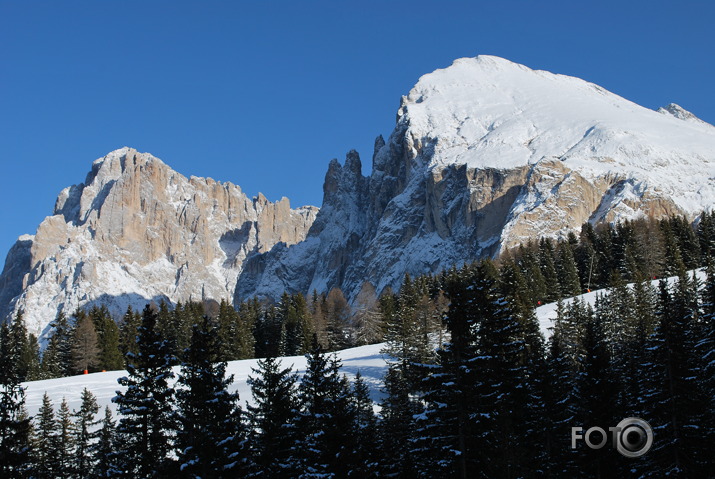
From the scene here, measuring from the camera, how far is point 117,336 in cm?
8175

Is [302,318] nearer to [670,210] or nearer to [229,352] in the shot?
[229,352]

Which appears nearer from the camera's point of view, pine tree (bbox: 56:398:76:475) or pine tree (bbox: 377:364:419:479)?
pine tree (bbox: 377:364:419:479)

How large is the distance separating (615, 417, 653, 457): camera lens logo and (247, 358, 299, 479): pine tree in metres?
16.7

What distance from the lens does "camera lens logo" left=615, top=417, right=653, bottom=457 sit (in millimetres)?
33625

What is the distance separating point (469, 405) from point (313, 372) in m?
9.50

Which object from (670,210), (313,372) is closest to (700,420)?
(313,372)

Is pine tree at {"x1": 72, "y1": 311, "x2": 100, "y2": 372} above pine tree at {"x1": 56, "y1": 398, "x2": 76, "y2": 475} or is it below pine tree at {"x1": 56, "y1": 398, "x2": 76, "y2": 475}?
above

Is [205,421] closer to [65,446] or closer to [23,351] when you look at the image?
[65,446]

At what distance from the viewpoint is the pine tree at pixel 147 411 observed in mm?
27938

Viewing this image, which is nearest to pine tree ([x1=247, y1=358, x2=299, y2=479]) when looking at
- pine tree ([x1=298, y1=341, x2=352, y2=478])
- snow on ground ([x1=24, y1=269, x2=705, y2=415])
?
pine tree ([x1=298, y1=341, x2=352, y2=478])

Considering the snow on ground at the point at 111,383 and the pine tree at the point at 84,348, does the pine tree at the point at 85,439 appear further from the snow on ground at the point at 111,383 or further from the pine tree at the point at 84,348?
the pine tree at the point at 84,348

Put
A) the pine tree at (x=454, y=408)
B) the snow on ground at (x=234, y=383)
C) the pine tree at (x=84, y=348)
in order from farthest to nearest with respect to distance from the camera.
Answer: the pine tree at (x=84, y=348) → the snow on ground at (x=234, y=383) → the pine tree at (x=454, y=408)

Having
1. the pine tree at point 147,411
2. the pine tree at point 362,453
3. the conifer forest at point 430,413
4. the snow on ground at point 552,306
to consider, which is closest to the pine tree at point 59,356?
the conifer forest at point 430,413

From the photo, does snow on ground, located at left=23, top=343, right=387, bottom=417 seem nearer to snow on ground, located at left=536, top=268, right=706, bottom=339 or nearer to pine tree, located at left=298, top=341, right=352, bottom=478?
snow on ground, located at left=536, top=268, right=706, bottom=339
